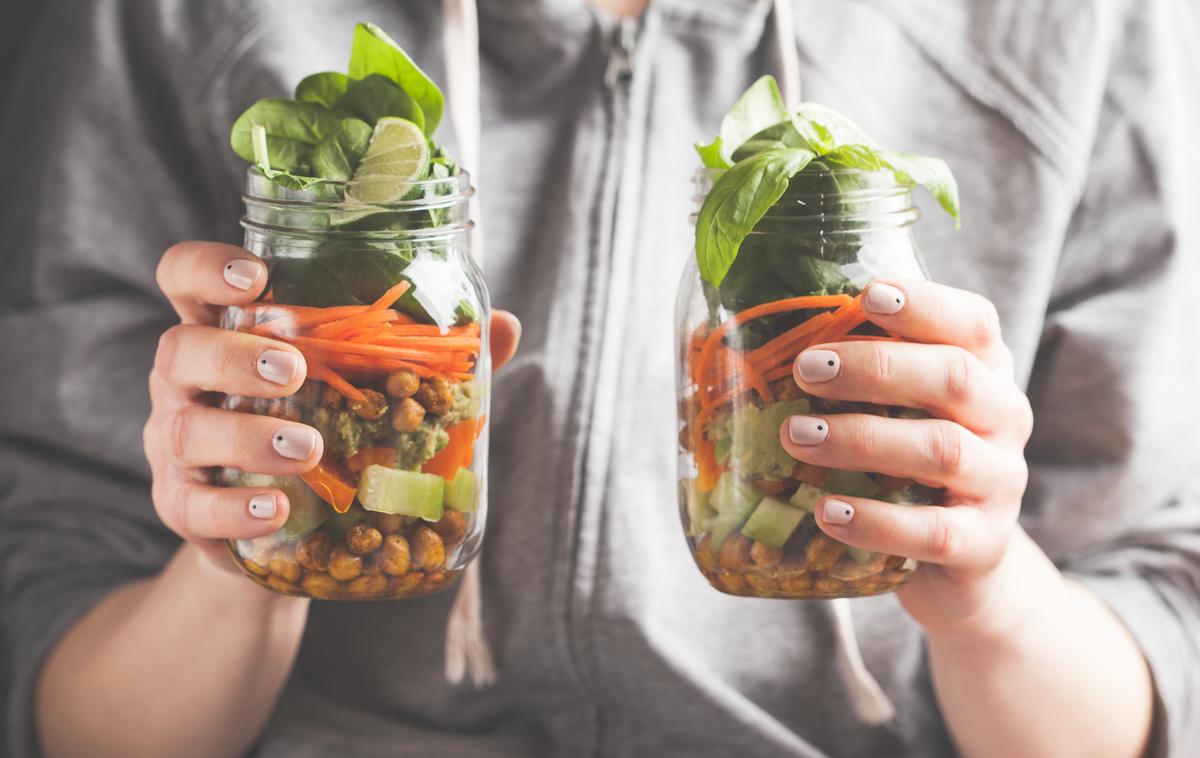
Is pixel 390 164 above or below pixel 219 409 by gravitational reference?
above

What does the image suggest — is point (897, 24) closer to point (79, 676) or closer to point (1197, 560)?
point (1197, 560)

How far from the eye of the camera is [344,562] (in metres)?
0.59

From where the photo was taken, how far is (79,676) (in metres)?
0.93

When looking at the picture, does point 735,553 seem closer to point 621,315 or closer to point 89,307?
point 621,315

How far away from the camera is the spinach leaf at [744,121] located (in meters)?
0.61

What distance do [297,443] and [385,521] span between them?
0.21 ft

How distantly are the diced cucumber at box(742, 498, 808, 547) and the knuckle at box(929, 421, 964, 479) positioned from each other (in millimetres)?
79

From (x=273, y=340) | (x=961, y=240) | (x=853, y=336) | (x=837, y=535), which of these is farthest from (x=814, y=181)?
(x=961, y=240)

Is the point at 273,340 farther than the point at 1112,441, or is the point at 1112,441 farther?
the point at 1112,441

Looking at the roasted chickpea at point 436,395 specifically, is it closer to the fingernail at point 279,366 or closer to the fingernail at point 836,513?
the fingernail at point 279,366

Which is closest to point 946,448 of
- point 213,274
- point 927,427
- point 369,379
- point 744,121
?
point 927,427

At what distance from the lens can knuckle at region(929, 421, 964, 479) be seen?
0.60 meters

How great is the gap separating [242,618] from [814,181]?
576 mm

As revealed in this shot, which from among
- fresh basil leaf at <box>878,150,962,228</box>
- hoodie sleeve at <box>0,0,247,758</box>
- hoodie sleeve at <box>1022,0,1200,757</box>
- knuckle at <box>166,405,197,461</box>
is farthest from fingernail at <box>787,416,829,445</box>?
hoodie sleeve at <box>0,0,247,758</box>
